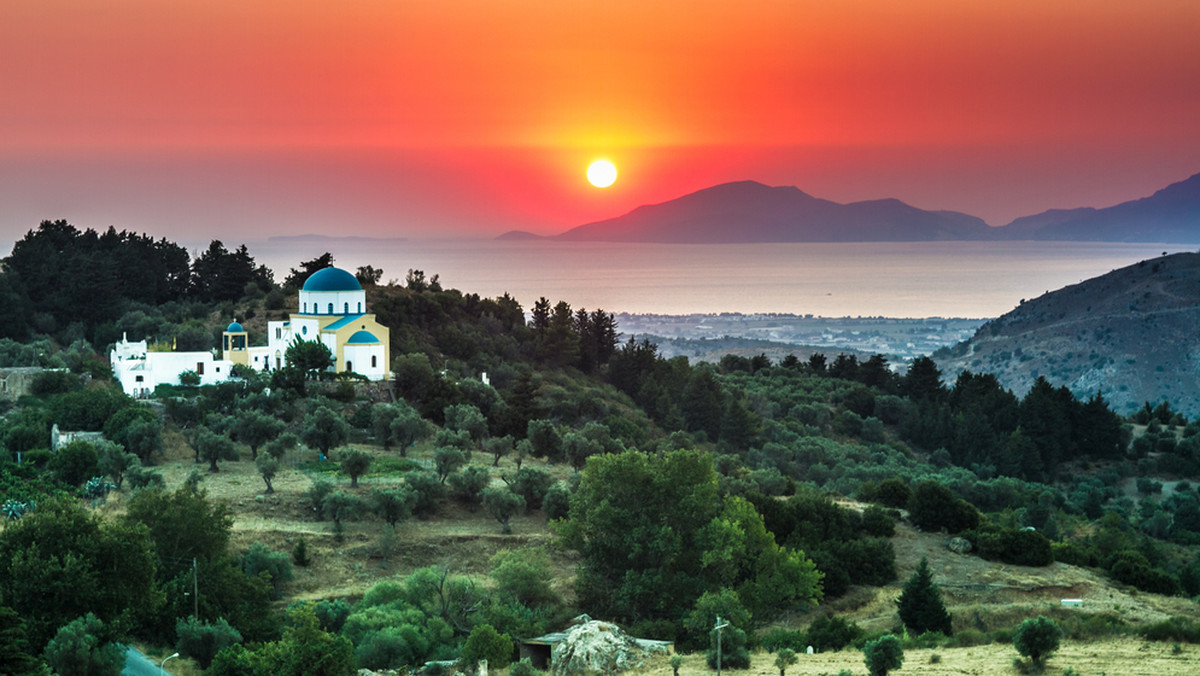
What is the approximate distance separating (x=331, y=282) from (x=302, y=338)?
292 centimetres

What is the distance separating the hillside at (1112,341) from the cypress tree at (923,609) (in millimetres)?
67536

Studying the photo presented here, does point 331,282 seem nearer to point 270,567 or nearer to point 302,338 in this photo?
point 302,338

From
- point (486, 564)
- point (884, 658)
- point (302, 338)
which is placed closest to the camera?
point (884, 658)

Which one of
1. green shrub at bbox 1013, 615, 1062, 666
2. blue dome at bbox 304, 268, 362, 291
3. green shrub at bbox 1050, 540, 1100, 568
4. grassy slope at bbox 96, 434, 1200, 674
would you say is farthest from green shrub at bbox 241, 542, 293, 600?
blue dome at bbox 304, 268, 362, 291

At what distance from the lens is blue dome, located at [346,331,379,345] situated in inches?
1863

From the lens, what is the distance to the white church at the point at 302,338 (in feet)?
144

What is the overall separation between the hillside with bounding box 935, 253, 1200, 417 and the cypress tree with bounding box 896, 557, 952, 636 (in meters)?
67.5

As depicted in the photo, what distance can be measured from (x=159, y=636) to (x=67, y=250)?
44.1 m

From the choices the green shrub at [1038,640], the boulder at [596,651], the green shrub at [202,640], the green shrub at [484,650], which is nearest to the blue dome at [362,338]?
the green shrub at [202,640]

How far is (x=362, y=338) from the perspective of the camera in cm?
4744

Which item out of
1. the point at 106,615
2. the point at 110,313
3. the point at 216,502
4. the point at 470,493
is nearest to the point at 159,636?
the point at 106,615

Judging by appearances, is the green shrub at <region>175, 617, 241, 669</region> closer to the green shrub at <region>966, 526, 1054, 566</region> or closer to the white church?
the green shrub at <region>966, 526, 1054, 566</region>

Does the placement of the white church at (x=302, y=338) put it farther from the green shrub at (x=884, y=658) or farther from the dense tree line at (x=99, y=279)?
the green shrub at (x=884, y=658)

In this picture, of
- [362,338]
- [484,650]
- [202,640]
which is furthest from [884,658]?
[362,338]
